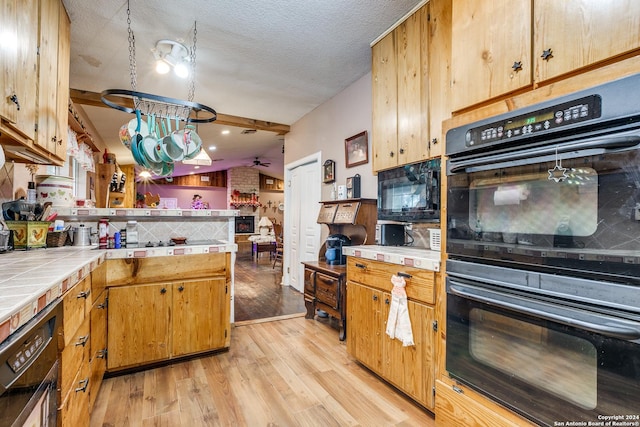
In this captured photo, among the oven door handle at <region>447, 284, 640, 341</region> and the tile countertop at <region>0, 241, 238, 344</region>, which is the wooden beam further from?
the oven door handle at <region>447, 284, 640, 341</region>

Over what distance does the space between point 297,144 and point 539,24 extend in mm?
3798

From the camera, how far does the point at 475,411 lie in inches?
49.8

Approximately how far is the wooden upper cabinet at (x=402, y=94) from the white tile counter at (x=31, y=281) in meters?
2.04

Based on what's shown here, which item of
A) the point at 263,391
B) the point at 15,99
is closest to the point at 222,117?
the point at 15,99

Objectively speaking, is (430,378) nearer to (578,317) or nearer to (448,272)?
(448,272)

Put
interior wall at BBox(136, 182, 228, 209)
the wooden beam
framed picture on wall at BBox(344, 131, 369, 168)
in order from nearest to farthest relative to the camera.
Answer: framed picture on wall at BBox(344, 131, 369, 168)
the wooden beam
interior wall at BBox(136, 182, 228, 209)

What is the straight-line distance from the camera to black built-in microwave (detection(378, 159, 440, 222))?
2.02m

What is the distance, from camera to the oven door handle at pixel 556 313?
2.85ft

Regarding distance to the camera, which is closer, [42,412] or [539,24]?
[42,412]

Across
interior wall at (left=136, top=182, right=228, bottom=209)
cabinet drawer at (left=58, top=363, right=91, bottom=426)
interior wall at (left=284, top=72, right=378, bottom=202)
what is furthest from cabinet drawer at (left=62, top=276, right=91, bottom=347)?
interior wall at (left=136, top=182, right=228, bottom=209)

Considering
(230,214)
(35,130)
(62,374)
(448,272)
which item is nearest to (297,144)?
(230,214)

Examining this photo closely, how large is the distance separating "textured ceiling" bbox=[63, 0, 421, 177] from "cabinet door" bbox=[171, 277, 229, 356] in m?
2.01

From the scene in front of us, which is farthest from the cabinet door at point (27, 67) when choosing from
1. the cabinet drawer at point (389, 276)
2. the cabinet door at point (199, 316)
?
the cabinet drawer at point (389, 276)

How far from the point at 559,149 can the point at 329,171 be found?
2.83 m
